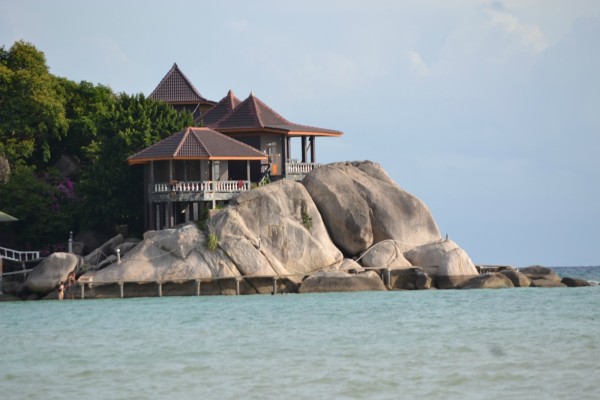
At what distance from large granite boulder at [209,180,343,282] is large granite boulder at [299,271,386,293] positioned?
3.39ft

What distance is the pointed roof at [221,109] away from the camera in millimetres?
60156

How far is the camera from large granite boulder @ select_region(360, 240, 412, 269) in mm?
49812

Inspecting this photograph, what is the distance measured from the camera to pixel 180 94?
6406cm

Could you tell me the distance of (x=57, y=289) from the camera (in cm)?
4769

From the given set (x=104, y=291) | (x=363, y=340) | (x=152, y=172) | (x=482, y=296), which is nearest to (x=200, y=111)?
(x=152, y=172)

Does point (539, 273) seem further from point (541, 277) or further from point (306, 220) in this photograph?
point (306, 220)

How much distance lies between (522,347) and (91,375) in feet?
36.6

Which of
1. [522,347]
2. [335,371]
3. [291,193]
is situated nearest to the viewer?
[335,371]

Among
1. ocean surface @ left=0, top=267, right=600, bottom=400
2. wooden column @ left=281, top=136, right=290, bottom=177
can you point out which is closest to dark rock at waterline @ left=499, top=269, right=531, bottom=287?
ocean surface @ left=0, top=267, right=600, bottom=400

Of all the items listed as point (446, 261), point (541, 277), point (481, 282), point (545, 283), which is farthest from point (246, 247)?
point (541, 277)

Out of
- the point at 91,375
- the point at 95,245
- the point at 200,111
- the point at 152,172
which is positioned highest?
the point at 200,111

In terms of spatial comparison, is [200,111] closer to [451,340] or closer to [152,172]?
[152,172]

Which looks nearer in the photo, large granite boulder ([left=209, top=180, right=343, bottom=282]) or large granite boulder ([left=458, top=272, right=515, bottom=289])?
large granite boulder ([left=209, top=180, right=343, bottom=282])

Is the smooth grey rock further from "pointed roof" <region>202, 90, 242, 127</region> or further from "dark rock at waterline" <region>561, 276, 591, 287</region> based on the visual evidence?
"dark rock at waterline" <region>561, 276, 591, 287</region>
